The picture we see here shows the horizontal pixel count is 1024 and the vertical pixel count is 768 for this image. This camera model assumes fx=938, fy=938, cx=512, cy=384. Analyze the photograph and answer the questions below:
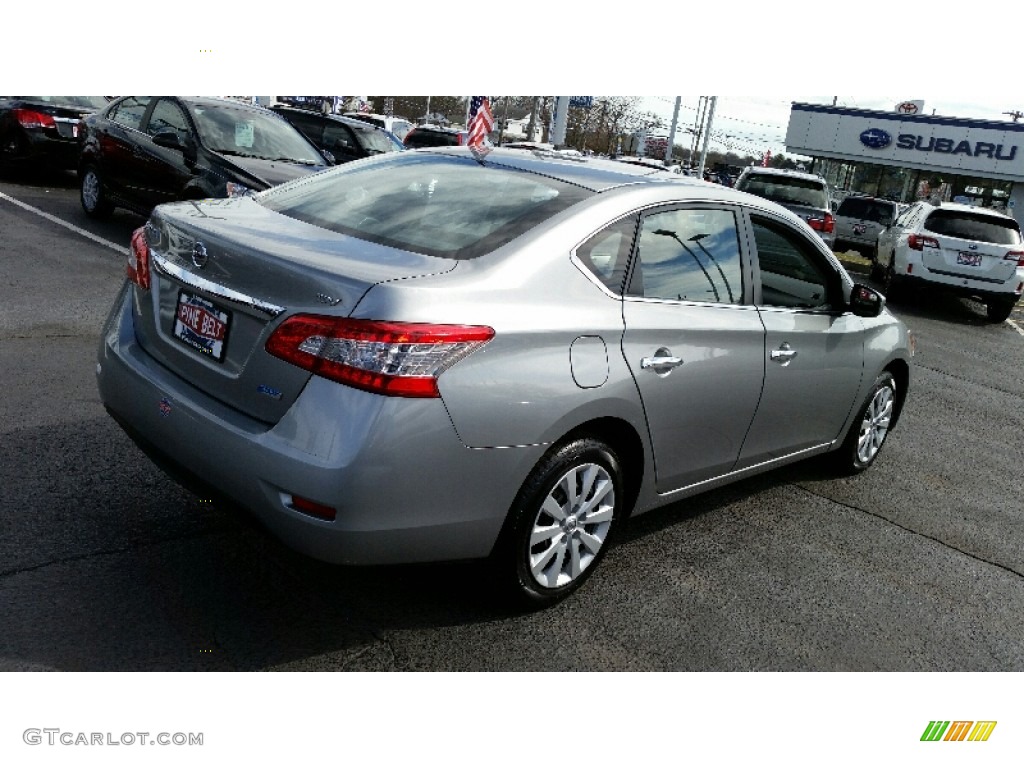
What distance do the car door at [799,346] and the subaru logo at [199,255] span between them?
2.37 m

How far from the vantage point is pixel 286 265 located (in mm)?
2939

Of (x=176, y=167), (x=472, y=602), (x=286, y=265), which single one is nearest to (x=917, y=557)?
(x=472, y=602)

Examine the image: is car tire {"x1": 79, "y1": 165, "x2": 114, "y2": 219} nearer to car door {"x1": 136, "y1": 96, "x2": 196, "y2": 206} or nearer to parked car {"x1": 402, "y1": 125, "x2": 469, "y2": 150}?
car door {"x1": 136, "y1": 96, "x2": 196, "y2": 206}

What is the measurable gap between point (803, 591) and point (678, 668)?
0.98m

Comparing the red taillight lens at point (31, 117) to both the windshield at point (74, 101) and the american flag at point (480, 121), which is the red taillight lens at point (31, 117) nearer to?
the windshield at point (74, 101)

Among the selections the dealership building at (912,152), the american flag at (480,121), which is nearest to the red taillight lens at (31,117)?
the american flag at (480,121)

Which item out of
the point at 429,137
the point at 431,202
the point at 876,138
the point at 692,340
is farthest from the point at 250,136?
the point at 876,138

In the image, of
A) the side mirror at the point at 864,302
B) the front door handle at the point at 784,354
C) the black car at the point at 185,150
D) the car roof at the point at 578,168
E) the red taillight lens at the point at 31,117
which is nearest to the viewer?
the car roof at the point at 578,168

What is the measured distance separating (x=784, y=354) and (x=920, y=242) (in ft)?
35.1

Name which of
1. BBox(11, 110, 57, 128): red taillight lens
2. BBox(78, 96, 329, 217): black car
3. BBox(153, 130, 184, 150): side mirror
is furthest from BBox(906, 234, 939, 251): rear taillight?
BBox(11, 110, 57, 128): red taillight lens

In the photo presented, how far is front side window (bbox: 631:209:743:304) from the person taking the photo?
3654 mm

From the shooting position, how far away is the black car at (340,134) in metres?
14.8
